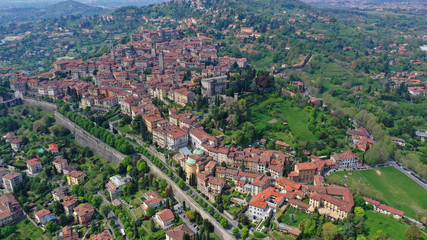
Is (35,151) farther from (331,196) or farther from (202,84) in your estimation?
(331,196)

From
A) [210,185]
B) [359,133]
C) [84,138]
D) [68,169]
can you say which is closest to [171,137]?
[210,185]

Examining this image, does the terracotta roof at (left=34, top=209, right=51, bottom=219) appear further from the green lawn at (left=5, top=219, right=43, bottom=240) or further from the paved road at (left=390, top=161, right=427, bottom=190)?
the paved road at (left=390, top=161, right=427, bottom=190)

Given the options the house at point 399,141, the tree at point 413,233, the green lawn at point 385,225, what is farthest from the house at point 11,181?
the house at point 399,141

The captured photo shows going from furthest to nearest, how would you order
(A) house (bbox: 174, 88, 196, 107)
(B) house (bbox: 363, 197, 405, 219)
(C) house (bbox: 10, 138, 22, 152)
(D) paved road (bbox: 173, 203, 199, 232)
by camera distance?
(A) house (bbox: 174, 88, 196, 107)
(C) house (bbox: 10, 138, 22, 152)
(D) paved road (bbox: 173, 203, 199, 232)
(B) house (bbox: 363, 197, 405, 219)

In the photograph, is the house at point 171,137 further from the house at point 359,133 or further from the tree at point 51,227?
the house at point 359,133

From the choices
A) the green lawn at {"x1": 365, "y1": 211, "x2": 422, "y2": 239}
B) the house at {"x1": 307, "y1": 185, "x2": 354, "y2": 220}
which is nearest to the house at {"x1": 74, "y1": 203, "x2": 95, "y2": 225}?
the house at {"x1": 307, "y1": 185, "x2": 354, "y2": 220}

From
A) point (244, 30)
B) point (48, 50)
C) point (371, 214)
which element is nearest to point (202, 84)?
point (371, 214)
